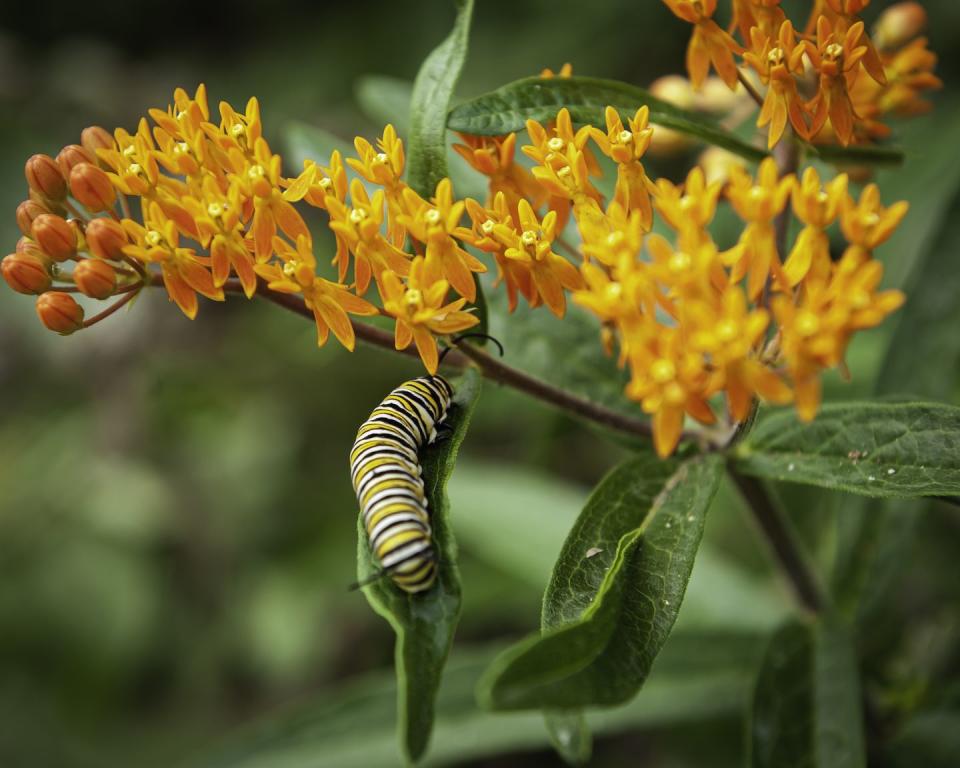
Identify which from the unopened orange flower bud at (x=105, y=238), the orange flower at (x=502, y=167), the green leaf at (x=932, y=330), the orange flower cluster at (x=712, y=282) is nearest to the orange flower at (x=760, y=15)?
the orange flower cluster at (x=712, y=282)

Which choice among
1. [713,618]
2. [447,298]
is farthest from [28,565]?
[447,298]

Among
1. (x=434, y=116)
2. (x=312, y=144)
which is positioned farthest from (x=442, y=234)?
(x=312, y=144)

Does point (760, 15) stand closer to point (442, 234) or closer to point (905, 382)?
point (442, 234)

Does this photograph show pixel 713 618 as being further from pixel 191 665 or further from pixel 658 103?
pixel 191 665

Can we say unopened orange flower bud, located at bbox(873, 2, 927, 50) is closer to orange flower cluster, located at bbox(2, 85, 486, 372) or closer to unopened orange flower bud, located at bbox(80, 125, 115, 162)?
orange flower cluster, located at bbox(2, 85, 486, 372)

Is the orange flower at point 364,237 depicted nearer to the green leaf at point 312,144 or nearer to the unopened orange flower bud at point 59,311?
the unopened orange flower bud at point 59,311

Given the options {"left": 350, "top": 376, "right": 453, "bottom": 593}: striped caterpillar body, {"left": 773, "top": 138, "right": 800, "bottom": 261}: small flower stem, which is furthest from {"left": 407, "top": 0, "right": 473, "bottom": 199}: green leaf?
{"left": 773, "top": 138, "right": 800, "bottom": 261}: small flower stem
